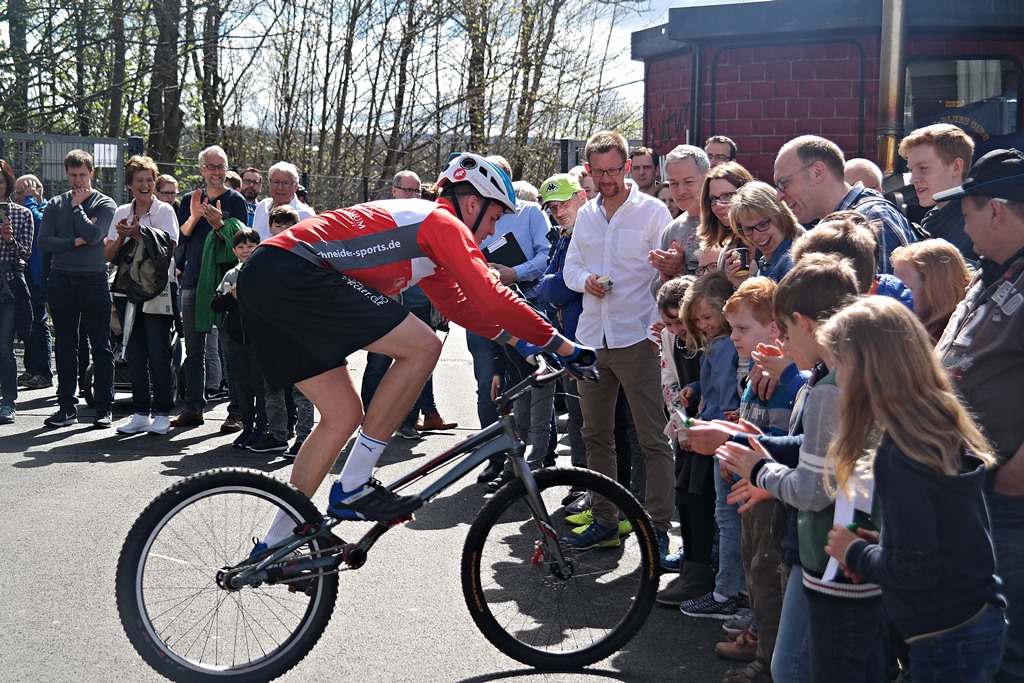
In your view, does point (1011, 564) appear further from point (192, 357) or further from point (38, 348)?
point (38, 348)

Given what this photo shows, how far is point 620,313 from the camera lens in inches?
259

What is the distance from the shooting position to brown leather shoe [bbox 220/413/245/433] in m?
9.87

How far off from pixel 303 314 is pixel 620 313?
91.5 inches

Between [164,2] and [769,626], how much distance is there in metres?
18.4

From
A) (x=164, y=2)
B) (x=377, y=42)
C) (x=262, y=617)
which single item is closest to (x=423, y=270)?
(x=262, y=617)

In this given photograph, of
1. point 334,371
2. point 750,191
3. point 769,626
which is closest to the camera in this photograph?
point 769,626

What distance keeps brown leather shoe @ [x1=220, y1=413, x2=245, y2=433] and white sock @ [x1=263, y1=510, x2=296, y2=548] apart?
209 inches

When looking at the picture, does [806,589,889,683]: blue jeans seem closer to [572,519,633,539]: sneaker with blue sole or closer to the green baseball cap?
[572,519,633,539]: sneaker with blue sole

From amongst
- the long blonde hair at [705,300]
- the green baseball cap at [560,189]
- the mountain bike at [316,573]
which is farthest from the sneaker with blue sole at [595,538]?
the green baseball cap at [560,189]

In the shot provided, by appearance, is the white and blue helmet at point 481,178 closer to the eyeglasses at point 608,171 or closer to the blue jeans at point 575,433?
the eyeglasses at point 608,171

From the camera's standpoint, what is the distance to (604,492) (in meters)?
4.93

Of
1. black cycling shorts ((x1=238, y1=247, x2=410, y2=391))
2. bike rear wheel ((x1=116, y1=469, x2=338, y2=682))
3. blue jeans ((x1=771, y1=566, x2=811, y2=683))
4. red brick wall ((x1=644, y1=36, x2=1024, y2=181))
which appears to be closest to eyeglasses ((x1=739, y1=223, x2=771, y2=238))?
black cycling shorts ((x1=238, y1=247, x2=410, y2=391))

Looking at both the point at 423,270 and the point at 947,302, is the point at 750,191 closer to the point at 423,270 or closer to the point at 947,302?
the point at 947,302

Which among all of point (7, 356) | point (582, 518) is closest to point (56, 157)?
point (7, 356)
